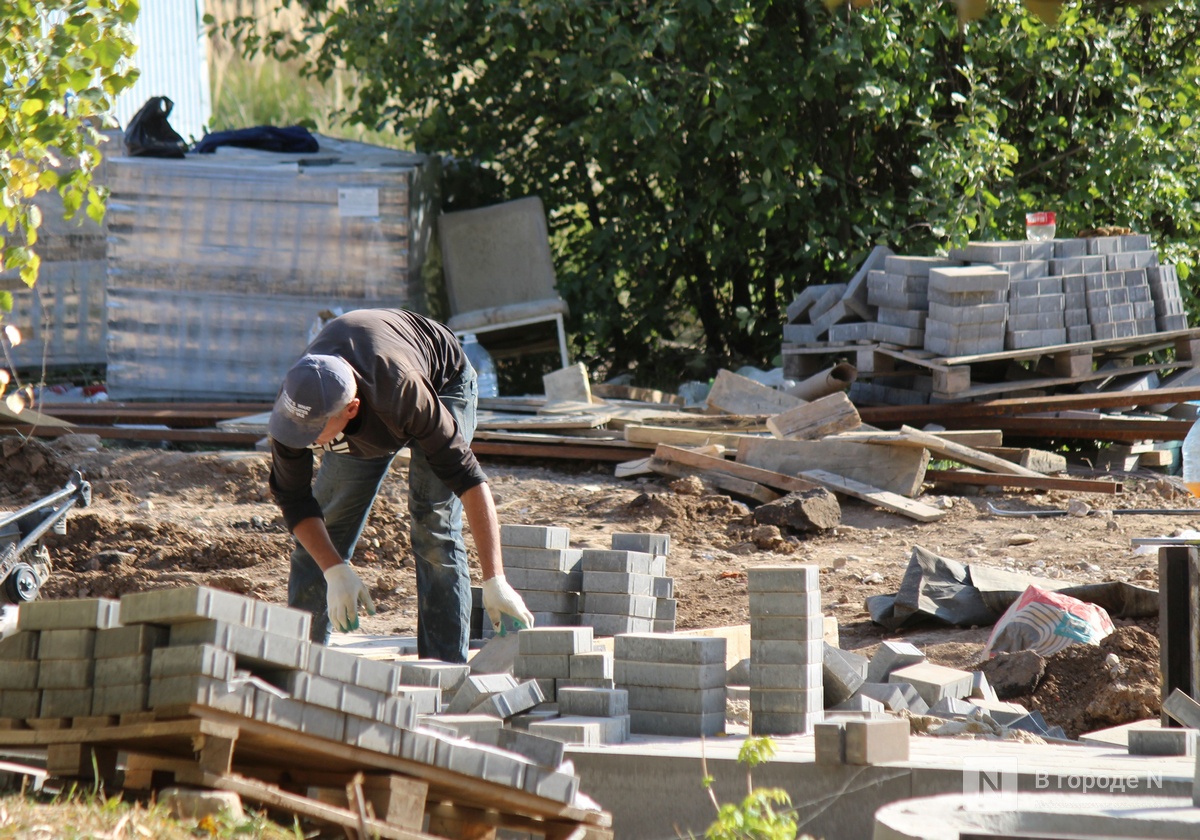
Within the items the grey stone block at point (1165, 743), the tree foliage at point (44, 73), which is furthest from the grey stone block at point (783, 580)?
the tree foliage at point (44, 73)

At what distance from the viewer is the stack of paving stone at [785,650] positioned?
4.22 metres

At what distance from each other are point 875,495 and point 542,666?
4325 mm

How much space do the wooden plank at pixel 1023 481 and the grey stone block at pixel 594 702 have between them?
4998 millimetres

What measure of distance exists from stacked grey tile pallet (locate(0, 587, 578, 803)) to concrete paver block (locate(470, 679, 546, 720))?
0.69m

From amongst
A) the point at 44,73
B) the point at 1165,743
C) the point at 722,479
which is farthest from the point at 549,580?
the point at 722,479

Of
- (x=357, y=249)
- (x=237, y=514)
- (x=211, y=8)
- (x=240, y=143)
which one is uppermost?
(x=211, y=8)

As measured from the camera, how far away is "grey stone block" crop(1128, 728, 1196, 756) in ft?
12.5

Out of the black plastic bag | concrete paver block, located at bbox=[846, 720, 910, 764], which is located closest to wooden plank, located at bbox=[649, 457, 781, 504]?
concrete paver block, located at bbox=[846, 720, 910, 764]

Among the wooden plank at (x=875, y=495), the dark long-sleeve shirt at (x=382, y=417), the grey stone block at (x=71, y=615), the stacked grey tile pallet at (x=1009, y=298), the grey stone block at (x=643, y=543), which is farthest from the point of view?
the stacked grey tile pallet at (x=1009, y=298)

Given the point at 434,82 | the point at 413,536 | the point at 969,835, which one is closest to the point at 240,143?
the point at 434,82

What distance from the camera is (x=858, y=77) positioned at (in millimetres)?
10398

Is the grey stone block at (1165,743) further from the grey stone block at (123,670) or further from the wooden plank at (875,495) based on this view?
the wooden plank at (875,495)

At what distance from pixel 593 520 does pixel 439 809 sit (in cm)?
496

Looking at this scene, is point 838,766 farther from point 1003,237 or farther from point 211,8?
point 211,8
